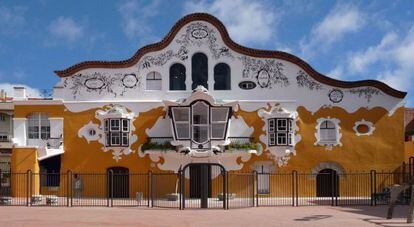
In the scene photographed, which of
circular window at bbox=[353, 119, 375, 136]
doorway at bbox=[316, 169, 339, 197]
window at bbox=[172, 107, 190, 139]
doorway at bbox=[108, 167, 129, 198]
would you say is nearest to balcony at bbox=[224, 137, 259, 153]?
window at bbox=[172, 107, 190, 139]

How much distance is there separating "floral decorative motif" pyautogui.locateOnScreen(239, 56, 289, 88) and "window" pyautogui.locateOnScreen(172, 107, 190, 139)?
4477mm

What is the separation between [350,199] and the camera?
3338cm

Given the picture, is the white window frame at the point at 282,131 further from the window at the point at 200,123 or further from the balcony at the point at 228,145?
the window at the point at 200,123

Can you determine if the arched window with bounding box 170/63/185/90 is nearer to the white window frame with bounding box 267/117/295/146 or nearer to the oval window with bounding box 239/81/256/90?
the oval window with bounding box 239/81/256/90

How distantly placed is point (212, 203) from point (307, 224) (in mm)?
10157

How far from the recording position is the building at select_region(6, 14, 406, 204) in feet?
117

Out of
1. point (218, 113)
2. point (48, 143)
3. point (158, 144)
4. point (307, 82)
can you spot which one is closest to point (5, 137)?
point (48, 143)

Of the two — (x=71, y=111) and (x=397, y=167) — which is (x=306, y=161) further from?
(x=71, y=111)

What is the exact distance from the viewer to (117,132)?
3559 centimetres

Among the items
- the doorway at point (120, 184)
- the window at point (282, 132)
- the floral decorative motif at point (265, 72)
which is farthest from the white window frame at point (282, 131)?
the doorway at point (120, 184)

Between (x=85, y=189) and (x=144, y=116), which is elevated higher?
(x=144, y=116)

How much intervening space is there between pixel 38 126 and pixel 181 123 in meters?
9.19

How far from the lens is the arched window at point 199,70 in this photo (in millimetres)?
36250

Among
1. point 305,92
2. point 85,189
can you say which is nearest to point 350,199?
point 305,92
